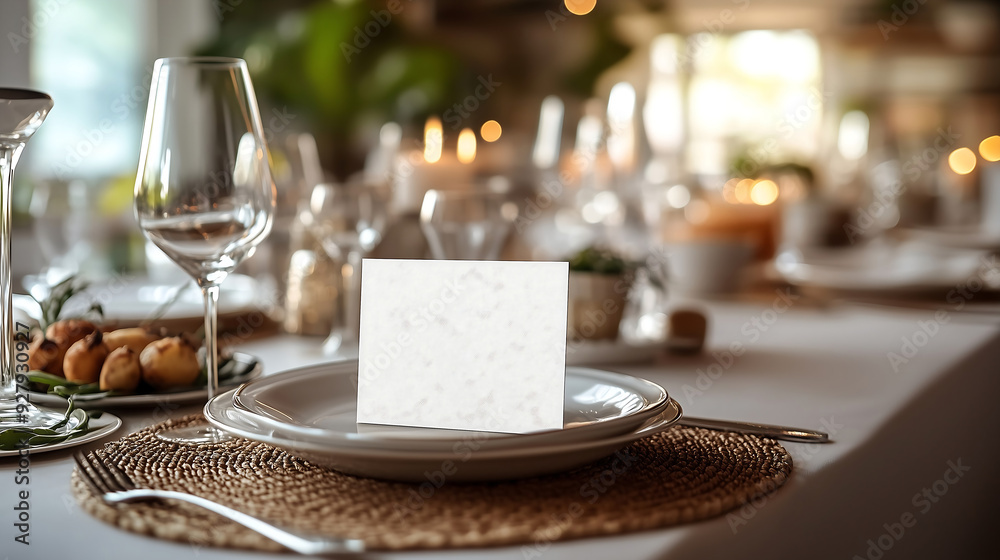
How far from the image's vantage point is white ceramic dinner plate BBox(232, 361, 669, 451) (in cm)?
44

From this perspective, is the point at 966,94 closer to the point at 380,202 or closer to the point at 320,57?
the point at 320,57

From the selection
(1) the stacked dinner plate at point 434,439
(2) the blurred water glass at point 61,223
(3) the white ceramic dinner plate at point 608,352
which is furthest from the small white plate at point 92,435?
(2) the blurred water glass at point 61,223

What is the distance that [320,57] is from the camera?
3377mm

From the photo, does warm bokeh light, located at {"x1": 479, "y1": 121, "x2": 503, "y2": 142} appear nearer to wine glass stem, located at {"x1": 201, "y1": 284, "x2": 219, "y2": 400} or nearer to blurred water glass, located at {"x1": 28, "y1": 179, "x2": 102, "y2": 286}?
blurred water glass, located at {"x1": 28, "y1": 179, "x2": 102, "y2": 286}

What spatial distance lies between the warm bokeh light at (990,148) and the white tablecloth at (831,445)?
6.66m

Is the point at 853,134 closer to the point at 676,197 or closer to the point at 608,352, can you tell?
the point at 676,197

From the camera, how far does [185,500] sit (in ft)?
1.42

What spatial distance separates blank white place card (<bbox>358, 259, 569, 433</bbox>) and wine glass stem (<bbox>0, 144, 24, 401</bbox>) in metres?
0.24

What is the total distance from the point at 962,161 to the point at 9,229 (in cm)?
826

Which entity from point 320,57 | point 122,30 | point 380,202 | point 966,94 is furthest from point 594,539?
point 966,94

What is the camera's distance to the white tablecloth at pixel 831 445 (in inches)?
16.9

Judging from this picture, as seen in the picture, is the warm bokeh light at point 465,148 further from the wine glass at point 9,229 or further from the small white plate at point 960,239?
the small white plate at point 960,239

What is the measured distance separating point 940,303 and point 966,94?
662cm

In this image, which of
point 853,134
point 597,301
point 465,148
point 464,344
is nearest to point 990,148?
point 853,134
